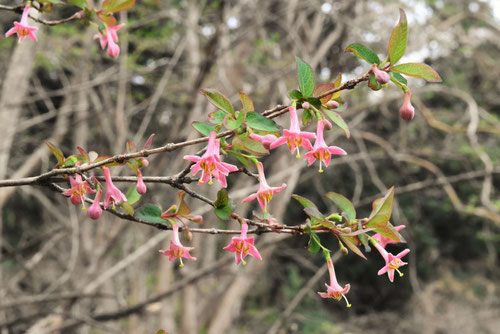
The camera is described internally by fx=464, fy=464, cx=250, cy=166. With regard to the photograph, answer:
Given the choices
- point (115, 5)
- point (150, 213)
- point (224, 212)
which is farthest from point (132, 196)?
point (115, 5)

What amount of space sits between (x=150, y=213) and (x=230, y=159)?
3518 mm

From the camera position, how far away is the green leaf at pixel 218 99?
71cm

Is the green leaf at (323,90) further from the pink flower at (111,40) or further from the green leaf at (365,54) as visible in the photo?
the pink flower at (111,40)

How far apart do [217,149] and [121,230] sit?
92.3 inches

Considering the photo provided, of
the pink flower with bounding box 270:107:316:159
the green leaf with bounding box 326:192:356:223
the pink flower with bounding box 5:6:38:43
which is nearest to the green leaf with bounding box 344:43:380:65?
the pink flower with bounding box 270:107:316:159

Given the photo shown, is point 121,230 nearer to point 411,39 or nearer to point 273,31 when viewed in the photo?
point 273,31

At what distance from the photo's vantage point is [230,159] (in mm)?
4391

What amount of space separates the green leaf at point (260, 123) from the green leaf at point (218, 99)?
0.14 feet

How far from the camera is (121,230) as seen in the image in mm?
2918

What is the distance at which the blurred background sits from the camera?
3.14 meters

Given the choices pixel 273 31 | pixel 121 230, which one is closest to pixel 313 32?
pixel 273 31

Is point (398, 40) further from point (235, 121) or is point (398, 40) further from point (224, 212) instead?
point (224, 212)

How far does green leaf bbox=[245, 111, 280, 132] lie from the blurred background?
30 centimetres

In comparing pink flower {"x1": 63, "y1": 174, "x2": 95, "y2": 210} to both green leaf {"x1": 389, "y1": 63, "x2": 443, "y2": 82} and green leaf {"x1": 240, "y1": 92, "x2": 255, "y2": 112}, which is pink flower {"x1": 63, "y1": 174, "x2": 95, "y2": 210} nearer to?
green leaf {"x1": 240, "y1": 92, "x2": 255, "y2": 112}
